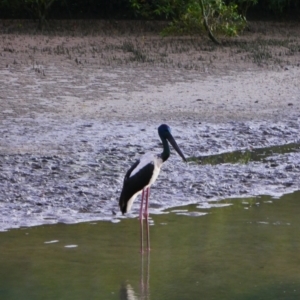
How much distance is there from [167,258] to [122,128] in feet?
14.8

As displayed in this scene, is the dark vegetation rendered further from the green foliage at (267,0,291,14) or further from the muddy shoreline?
the muddy shoreline

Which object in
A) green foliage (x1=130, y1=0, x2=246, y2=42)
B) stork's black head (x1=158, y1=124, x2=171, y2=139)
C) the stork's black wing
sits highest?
stork's black head (x1=158, y1=124, x2=171, y2=139)

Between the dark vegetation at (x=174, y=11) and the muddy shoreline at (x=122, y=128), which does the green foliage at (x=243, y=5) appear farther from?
the muddy shoreline at (x=122, y=128)

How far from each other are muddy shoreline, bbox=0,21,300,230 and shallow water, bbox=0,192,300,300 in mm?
380

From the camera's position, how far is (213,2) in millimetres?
17859

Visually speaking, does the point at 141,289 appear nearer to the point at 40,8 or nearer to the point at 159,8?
the point at 159,8

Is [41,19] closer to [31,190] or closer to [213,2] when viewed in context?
[213,2]

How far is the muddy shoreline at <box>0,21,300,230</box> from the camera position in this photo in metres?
7.39

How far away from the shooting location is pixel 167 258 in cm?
576

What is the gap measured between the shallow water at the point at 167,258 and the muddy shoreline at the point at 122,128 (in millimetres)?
380

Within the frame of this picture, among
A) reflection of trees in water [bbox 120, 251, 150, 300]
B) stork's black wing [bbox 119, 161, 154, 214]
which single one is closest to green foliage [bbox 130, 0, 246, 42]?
stork's black wing [bbox 119, 161, 154, 214]

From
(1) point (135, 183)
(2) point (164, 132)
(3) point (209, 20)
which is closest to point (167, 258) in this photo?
(1) point (135, 183)

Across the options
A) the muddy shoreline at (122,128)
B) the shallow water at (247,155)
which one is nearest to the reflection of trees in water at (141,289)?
the muddy shoreline at (122,128)

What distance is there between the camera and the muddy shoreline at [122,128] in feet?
24.2
